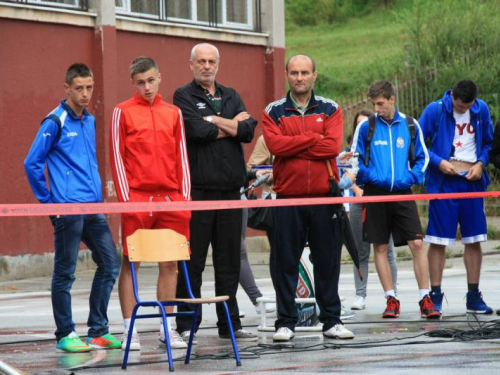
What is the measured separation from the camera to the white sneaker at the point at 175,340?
10516mm

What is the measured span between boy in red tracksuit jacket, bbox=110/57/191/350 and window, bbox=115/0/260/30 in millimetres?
10277

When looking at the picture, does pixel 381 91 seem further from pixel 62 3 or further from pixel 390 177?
pixel 62 3

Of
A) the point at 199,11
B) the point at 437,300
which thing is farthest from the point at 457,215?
the point at 199,11

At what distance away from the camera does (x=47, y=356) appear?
10.2 meters

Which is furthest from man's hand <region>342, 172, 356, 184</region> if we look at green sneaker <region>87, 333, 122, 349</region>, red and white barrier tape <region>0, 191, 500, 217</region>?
green sneaker <region>87, 333, 122, 349</region>

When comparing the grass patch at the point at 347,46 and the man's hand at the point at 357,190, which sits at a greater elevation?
the grass patch at the point at 347,46

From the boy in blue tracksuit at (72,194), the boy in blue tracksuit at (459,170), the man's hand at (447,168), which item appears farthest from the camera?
the boy in blue tracksuit at (459,170)

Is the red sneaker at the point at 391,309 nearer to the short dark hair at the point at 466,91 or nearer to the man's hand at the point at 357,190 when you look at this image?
the short dark hair at the point at 466,91

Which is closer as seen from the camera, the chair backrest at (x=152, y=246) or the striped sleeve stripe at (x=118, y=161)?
the chair backrest at (x=152, y=246)

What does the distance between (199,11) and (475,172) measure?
10.5m

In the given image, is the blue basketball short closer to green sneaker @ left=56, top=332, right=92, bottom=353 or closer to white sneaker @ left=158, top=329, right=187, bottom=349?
white sneaker @ left=158, top=329, right=187, bottom=349

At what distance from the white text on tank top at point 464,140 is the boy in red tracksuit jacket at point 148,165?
10.9 feet

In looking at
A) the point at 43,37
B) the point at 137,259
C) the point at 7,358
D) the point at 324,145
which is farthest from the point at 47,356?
the point at 43,37

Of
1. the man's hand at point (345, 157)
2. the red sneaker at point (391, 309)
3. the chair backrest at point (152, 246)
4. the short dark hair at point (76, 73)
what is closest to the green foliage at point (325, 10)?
the man's hand at point (345, 157)
